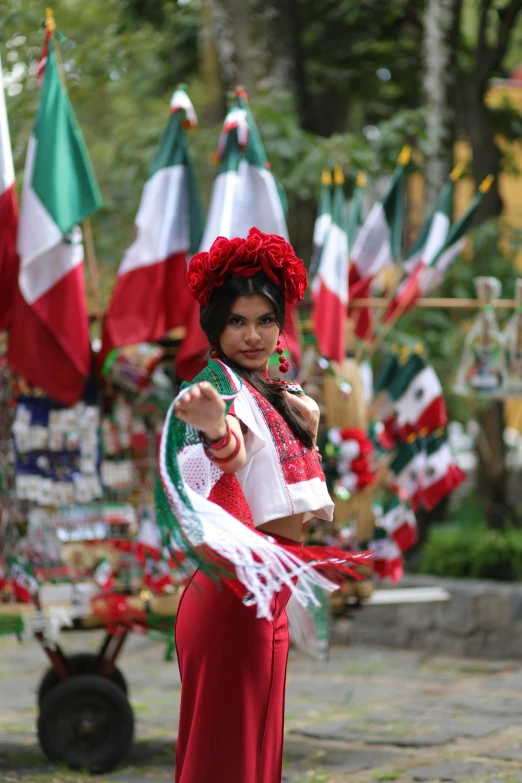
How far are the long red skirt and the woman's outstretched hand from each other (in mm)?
446

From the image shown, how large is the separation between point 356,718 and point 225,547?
3.87 m

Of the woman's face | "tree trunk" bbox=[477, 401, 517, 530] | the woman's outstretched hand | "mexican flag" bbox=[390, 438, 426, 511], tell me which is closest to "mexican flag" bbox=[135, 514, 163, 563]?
"mexican flag" bbox=[390, 438, 426, 511]

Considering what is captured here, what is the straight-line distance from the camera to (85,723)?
487cm

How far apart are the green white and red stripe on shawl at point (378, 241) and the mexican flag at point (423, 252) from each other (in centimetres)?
13

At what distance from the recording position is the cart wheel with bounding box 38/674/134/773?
15.9ft

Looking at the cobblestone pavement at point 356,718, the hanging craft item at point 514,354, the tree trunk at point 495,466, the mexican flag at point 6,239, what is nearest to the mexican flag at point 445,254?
the hanging craft item at point 514,354

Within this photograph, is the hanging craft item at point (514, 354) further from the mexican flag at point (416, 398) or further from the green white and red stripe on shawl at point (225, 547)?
the green white and red stripe on shawl at point (225, 547)

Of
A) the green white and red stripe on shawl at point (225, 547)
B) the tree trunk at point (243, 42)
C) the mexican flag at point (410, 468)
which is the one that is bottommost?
the mexican flag at point (410, 468)

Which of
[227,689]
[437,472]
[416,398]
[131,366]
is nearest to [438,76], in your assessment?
[416,398]

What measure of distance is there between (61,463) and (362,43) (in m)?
8.03

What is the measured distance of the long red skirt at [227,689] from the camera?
2809 millimetres

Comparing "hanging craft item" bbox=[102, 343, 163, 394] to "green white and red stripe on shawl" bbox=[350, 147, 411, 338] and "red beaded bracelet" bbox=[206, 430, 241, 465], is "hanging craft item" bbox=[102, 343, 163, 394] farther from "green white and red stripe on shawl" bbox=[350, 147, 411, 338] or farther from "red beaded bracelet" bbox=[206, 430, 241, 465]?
"red beaded bracelet" bbox=[206, 430, 241, 465]

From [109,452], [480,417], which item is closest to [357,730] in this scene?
[109,452]

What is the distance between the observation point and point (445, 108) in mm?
9477
